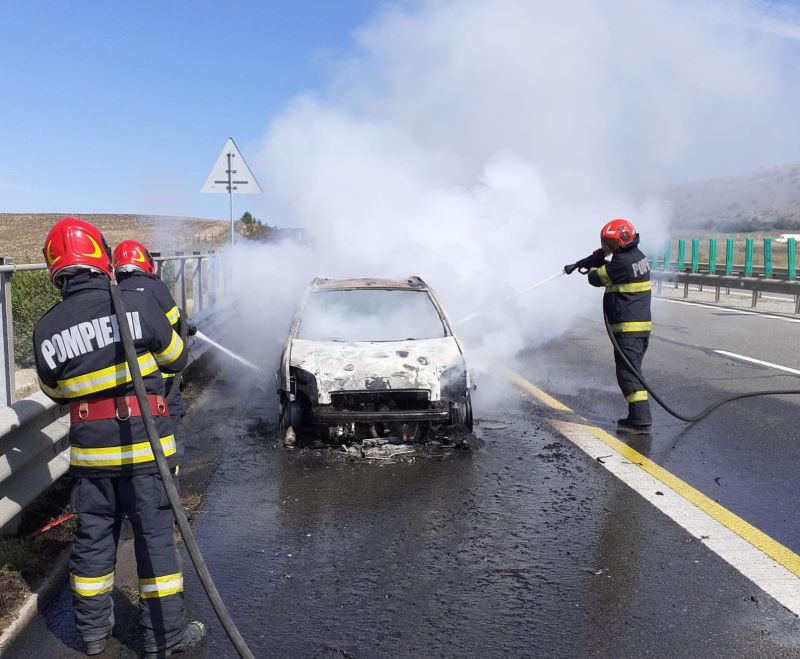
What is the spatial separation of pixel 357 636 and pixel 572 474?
260cm

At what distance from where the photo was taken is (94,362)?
3146mm

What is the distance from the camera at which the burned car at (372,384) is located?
586 cm

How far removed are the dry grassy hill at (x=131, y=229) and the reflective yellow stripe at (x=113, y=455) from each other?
39.1m

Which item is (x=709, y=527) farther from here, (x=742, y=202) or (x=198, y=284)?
(x=742, y=202)

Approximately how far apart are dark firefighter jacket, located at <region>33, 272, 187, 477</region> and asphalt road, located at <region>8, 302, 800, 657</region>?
0.83 meters

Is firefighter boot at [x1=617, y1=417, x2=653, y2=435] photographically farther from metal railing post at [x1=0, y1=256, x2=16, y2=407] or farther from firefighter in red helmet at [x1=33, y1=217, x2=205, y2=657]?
metal railing post at [x1=0, y1=256, x2=16, y2=407]

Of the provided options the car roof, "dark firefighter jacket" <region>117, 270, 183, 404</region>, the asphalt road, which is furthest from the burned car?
"dark firefighter jacket" <region>117, 270, 183, 404</region>

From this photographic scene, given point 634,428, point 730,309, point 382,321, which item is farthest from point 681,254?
point 382,321

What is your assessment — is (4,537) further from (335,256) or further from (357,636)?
(335,256)

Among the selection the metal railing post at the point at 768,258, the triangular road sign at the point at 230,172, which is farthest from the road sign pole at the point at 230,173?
the metal railing post at the point at 768,258

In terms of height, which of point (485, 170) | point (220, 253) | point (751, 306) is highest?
point (485, 170)

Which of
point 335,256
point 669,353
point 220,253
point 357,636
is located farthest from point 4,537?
point 220,253

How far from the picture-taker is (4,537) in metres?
4.07

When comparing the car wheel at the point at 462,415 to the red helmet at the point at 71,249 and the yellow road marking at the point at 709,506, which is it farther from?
the red helmet at the point at 71,249
